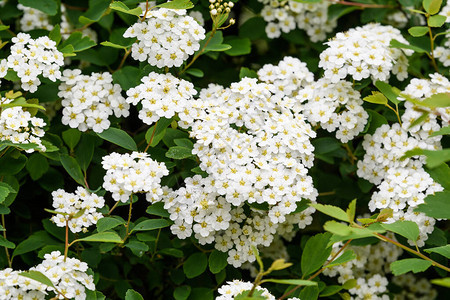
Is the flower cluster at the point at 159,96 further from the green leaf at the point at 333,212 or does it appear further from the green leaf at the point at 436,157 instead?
the green leaf at the point at 436,157

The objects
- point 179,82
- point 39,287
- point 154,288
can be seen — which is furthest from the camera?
point 154,288

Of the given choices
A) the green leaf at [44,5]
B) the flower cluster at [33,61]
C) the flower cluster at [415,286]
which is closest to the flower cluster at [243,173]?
the flower cluster at [33,61]

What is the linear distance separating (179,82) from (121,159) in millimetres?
389

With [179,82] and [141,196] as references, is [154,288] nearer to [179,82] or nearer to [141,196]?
[141,196]

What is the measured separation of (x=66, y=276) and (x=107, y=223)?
0.72 ft

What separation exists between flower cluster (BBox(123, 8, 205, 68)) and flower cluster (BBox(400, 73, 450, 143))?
0.84 metres

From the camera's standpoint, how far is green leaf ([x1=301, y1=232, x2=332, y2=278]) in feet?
6.95

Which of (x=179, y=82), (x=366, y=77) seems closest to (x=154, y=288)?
(x=179, y=82)

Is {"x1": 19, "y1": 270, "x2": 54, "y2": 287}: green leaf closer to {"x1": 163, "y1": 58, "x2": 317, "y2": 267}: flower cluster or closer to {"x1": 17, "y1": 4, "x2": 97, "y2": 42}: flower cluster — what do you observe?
{"x1": 163, "y1": 58, "x2": 317, "y2": 267}: flower cluster

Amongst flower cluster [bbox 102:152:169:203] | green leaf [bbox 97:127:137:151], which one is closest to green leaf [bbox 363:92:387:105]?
flower cluster [bbox 102:152:169:203]

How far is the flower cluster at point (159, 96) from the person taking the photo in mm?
2143

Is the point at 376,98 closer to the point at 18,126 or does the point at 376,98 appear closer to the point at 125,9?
the point at 125,9

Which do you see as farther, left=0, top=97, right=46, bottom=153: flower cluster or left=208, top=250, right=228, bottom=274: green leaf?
left=208, top=250, right=228, bottom=274: green leaf

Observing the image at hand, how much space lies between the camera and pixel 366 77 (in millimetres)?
2312
